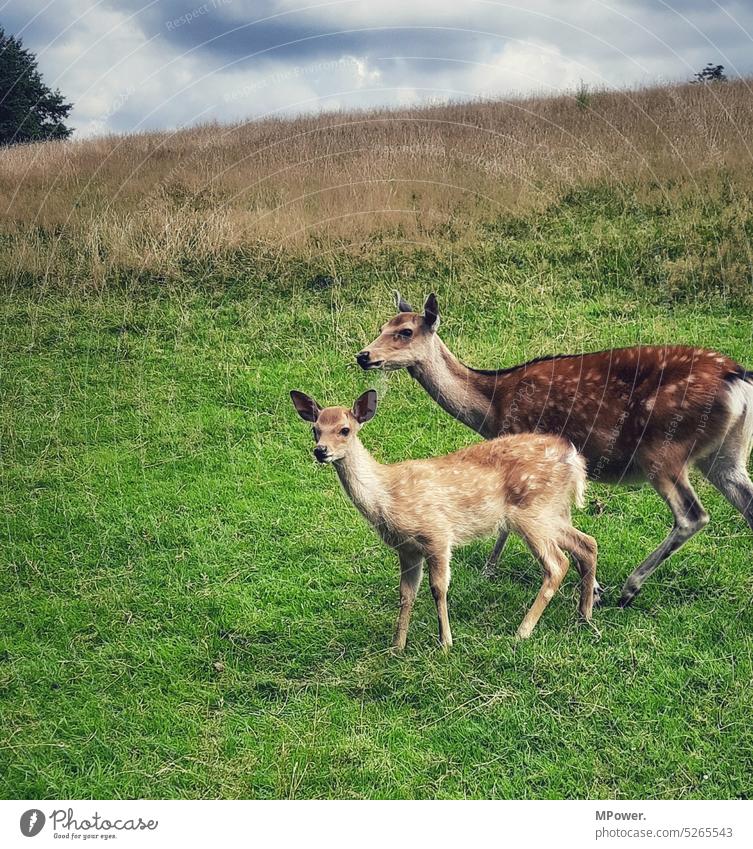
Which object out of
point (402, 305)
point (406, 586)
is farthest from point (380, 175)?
point (406, 586)

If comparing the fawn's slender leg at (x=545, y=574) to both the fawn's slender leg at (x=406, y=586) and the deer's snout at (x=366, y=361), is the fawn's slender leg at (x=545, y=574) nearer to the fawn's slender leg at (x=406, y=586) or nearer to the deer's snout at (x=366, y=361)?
the fawn's slender leg at (x=406, y=586)

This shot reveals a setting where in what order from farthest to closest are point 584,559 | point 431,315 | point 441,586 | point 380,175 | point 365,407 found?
point 380,175 < point 431,315 < point 584,559 < point 441,586 < point 365,407

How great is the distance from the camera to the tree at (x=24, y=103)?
6309mm

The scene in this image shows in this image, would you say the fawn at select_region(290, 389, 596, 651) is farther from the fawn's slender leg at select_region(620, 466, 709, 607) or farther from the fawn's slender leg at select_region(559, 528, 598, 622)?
the fawn's slender leg at select_region(620, 466, 709, 607)

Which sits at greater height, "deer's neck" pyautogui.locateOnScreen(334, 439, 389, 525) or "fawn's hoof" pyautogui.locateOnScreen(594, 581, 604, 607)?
"deer's neck" pyautogui.locateOnScreen(334, 439, 389, 525)

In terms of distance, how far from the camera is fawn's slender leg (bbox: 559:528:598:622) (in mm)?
4508

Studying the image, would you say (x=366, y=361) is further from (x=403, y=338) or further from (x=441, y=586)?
(x=441, y=586)

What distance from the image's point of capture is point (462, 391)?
5262 millimetres

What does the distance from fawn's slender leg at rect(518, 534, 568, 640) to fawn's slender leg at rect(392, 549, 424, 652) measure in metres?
0.54

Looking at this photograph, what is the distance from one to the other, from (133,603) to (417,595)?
1481 millimetres

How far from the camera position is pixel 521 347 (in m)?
5.58

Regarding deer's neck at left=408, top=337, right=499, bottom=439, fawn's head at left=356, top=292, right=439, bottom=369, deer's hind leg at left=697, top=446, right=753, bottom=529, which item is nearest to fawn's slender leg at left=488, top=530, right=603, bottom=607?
deer's neck at left=408, top=337, right=499, bottom=439

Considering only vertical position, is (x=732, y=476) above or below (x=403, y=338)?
below
